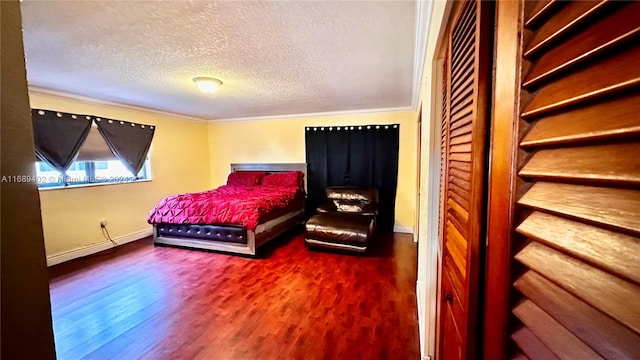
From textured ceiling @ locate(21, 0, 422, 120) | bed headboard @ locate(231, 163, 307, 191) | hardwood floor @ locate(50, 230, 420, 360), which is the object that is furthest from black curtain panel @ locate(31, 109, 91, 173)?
bed headboard @ locate(231, 163, 307, 191)

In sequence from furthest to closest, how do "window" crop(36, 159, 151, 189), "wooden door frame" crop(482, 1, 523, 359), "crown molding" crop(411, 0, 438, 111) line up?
"window" crop(36, 159, 151, 189) → "crown molding" crop(411, 0, 438, 111) → "wooden door frame" crop(482, 1, 523, 359)

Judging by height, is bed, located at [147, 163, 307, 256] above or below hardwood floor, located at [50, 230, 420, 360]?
above

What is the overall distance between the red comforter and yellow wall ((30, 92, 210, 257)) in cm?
76

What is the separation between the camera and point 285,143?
526 centimetres

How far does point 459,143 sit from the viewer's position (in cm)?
85

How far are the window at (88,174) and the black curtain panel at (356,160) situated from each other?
2.95m

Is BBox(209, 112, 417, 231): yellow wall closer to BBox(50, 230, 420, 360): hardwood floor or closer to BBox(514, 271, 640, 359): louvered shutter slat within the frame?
BBox(50, 230, 420, 360): hardwood floor

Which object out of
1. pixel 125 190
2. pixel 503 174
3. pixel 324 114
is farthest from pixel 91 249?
pixel 503 174

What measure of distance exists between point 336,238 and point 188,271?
1813 mm

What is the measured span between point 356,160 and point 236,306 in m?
3.18

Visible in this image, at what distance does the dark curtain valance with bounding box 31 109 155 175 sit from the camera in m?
3.18

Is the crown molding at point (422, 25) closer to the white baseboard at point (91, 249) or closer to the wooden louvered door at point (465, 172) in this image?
the wooden louvered door at point (465, 172)

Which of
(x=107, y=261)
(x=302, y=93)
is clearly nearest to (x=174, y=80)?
(x=302, y=93)

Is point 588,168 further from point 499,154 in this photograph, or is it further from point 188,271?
point 188,271
